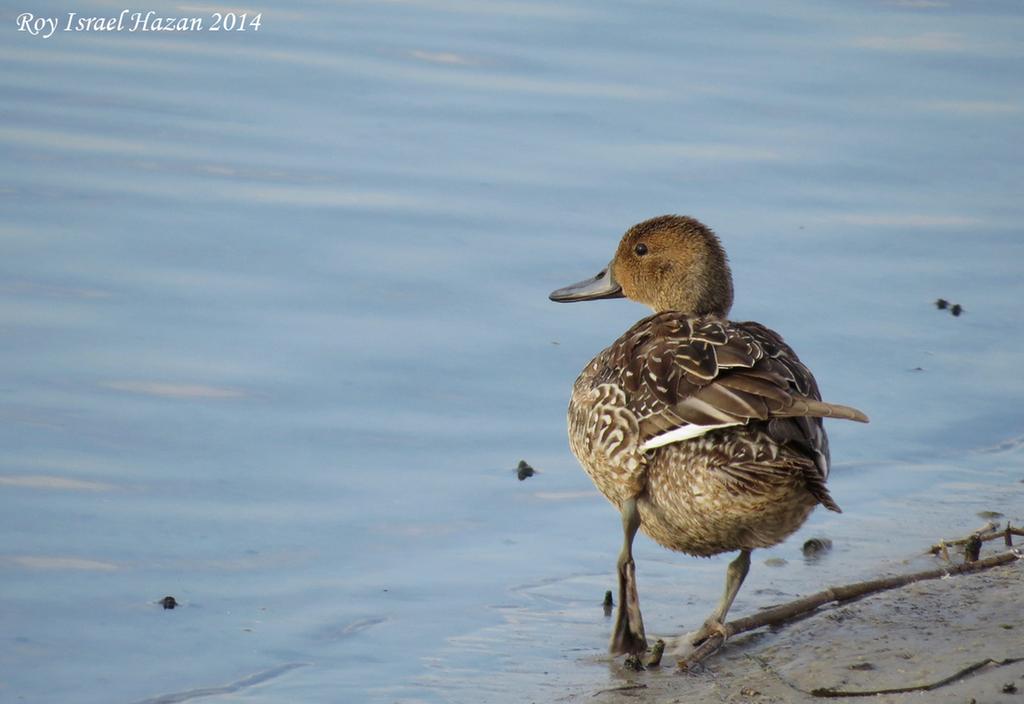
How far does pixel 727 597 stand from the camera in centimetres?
569

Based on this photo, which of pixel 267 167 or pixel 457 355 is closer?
pixel 457 355

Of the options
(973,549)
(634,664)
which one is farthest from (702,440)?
(973,549)

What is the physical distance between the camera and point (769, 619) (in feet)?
18.5

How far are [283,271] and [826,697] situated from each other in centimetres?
459

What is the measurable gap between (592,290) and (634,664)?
7.43ft

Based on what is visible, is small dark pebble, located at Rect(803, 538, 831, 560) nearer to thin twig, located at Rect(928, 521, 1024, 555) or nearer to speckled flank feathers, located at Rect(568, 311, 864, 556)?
thin twig, located at Rect(928, 521, 1024, 555)

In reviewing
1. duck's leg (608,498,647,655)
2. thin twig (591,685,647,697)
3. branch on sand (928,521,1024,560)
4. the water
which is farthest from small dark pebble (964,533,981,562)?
thin twig (591,685,647,697)

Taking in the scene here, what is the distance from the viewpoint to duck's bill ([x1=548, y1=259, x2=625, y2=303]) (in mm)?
7262

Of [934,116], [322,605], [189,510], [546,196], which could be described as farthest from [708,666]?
[934,116]

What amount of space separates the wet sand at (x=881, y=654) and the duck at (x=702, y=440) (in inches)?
10.2

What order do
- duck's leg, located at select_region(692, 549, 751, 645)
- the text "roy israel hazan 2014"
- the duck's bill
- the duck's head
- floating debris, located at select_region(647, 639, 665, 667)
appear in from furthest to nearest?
1. the text "roy israel hazan 2014"
2. the duck's bill
3. the duck's head
4. duck's leg, located at select_region(692, 549, 751, 645)
5. floating debris, located at select_region(647, 639, 665, 667)

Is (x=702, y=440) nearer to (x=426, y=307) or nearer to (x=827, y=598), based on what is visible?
(x=827, y=598)

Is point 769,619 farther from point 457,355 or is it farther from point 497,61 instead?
point 497,61

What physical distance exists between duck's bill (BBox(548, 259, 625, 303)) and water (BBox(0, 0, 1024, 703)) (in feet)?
1.98
